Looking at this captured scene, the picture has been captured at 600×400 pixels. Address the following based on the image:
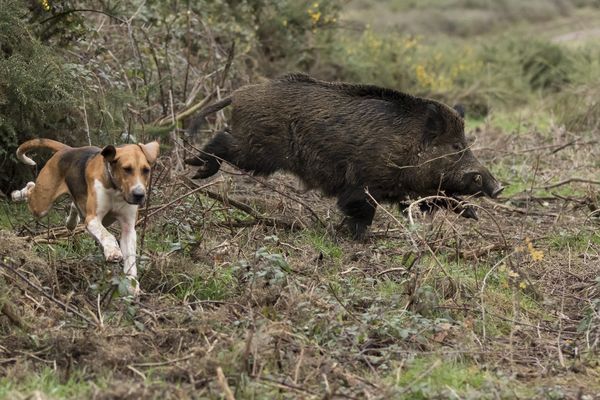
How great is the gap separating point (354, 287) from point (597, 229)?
2.98 m

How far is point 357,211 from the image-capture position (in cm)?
906

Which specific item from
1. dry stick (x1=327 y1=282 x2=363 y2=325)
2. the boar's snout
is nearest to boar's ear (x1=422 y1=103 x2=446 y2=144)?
the boar's snout

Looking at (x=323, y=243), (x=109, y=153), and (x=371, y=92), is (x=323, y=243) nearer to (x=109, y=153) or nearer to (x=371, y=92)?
(x=371, y=92)

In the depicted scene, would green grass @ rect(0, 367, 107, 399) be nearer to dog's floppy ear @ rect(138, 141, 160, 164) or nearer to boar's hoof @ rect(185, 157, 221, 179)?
dog's floppy ear @ rect(138, 141, 160, 164)

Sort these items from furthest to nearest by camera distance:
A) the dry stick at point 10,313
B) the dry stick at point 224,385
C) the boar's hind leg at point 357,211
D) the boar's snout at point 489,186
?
the boar's snout at point 489,186
the boar's hind leg at point 357,211
the dry stick at point 10,313
the dry stick at point 224,385

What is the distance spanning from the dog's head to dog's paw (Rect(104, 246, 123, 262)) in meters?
0.34

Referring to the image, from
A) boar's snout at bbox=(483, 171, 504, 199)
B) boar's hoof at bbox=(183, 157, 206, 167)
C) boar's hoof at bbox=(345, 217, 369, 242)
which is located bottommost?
boar's hoof at bbox=(345, 217, 369, 242)

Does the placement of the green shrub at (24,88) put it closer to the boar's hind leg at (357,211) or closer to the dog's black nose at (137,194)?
the dog's black nose at (137,194)

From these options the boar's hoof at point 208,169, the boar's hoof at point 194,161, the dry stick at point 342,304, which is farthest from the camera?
the boar's hoof at point 194,161

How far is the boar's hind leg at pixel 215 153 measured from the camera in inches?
374

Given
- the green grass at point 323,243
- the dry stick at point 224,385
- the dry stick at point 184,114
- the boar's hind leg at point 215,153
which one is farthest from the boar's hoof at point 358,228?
the dry stick at point 224,385

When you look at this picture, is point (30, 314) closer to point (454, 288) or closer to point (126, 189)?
point (126, 189)

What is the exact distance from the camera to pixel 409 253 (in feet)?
25.0

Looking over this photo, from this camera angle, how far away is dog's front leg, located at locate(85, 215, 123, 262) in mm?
6520
